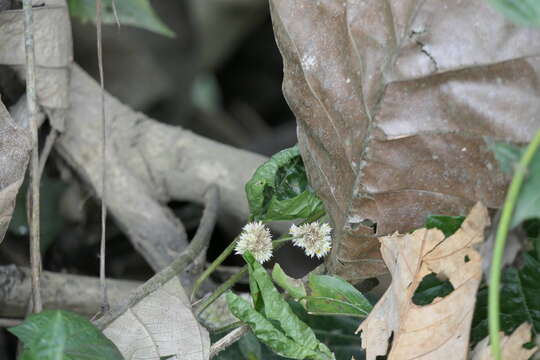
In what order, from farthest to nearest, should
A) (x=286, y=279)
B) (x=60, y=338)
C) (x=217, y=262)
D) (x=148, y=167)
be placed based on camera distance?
(x=148, y=167)
(x=217, y=262)
(x=286, y=279)
(x=60, y=338)

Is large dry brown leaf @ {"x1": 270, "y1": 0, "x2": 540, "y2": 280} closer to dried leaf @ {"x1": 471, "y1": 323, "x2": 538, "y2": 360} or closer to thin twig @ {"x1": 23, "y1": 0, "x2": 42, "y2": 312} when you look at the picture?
dried leaf @ {"x1": 471, "y1": 323, "x2": 538, "y2": 360}

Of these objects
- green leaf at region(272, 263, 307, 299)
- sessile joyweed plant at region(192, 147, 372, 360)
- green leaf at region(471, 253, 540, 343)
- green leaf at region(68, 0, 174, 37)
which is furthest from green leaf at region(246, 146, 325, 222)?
green leaf at region(68, 0, 174, 37)

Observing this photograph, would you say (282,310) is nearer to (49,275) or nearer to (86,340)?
(86,340)

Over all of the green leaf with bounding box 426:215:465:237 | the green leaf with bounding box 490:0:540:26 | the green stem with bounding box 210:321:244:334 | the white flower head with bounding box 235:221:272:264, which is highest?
the green leaf with bounding box 490:0:540:26

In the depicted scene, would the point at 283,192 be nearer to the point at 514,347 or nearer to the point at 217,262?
the point at 217,262

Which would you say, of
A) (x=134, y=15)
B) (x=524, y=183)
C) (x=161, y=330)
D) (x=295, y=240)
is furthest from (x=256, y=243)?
(x=134, y=15)

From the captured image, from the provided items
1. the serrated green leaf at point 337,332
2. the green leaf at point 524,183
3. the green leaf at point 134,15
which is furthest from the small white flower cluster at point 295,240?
the green leaf at point 134,15

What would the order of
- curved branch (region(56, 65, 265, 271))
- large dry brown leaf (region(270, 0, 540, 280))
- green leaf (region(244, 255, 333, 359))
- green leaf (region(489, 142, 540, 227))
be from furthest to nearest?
curved branch (region(56, 65, 265, 271)), green leaf (region(244, 255, 333, 359)), large dry brown leaf (region(270, 0, 540, 280)), green leaf (region(489, 142, 540, 227))
